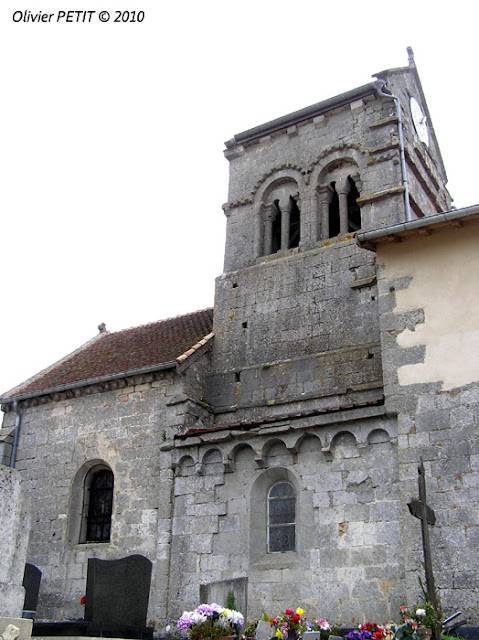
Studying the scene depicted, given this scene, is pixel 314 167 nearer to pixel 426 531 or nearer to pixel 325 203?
pixel 325 203

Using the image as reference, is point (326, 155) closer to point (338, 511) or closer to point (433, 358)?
point (433, 358)

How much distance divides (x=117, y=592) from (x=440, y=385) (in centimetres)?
578

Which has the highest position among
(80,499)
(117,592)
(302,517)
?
(80,499)

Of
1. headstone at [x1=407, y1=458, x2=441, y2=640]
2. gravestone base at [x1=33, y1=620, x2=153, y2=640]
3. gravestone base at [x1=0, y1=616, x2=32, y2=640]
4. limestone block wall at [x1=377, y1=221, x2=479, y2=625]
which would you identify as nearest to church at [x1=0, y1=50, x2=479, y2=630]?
limestone block wall at [x1=377, y1=221, x2=479, y2=625]

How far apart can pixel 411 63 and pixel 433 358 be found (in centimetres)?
1165

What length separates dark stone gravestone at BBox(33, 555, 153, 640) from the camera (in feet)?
30.4

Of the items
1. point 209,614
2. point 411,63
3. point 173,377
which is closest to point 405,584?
point 209,614

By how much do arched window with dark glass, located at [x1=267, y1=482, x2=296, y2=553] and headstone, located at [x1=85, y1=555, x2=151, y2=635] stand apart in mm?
2488

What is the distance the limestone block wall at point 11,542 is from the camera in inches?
221

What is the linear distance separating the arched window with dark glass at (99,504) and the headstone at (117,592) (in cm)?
421

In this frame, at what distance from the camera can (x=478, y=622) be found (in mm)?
9336

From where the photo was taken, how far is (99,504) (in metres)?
15.1

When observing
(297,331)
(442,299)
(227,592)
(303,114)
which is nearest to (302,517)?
(227,592)

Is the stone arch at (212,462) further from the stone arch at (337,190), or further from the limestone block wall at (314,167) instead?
the stone arch at (337,190)
